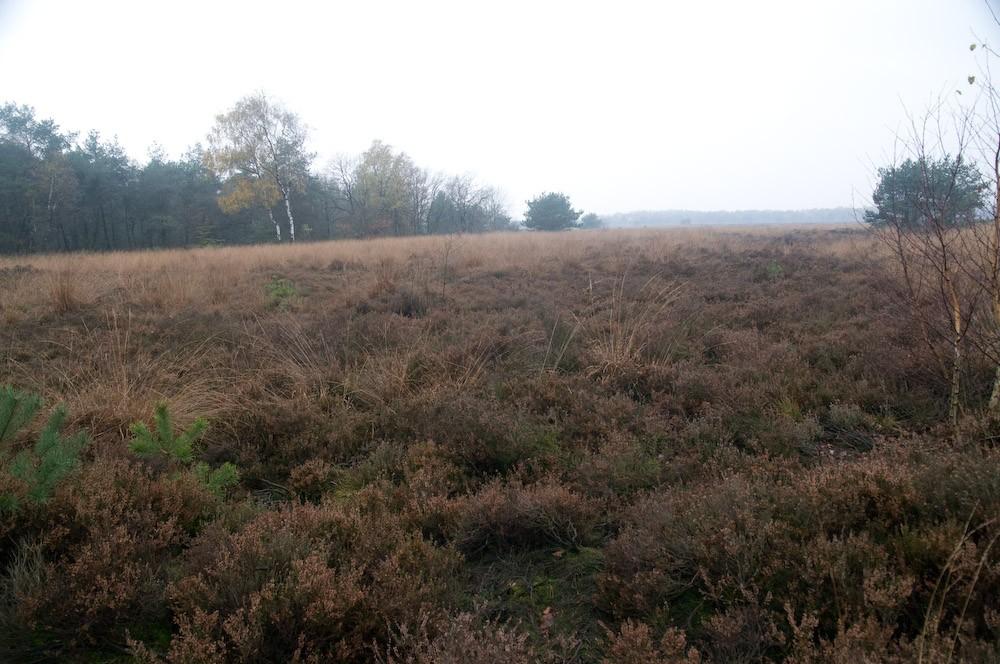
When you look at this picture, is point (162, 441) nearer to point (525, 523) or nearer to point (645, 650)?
point (525, 523)

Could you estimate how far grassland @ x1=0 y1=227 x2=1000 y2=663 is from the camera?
1.67m

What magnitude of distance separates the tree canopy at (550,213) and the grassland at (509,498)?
1510 inches

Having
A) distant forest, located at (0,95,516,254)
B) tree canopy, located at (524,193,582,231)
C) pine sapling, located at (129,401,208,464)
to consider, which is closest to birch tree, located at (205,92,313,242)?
distant forest, located at (0,95,516,254)

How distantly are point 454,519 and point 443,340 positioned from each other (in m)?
3.38

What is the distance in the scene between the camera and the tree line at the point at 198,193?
2661 centimetres

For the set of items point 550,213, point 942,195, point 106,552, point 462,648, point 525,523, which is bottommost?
point 525,523

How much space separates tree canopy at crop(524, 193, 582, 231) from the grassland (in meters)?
38.3

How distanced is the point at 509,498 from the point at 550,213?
43.1m

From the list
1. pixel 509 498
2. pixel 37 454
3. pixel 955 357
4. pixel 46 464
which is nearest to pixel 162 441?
pixel 37 454

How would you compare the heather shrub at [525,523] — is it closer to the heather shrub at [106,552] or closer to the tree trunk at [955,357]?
the heather shrub at [106,552]

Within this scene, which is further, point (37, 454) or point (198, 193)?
point (198, 193)

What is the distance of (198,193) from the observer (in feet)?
111

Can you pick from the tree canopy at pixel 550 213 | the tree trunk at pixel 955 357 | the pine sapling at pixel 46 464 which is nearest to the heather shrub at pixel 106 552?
the pine sapling at pixel 46 464

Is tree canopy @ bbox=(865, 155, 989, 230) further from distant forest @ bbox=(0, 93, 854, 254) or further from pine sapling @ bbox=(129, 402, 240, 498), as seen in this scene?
distant forest @ bbox=(0, 93, 854, 254)
